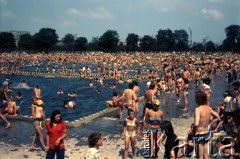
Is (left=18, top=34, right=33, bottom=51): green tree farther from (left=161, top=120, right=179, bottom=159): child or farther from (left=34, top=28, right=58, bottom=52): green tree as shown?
(left=161, top=120, right=179, bottom=159): child

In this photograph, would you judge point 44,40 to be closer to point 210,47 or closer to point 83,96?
point 210,47

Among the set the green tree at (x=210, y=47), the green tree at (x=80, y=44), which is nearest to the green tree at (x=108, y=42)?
the green tree at (x=80, y=44)

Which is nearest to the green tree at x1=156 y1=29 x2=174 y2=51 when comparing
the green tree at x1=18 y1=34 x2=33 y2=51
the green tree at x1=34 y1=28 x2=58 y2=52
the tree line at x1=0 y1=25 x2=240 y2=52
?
the tree line at x1=0 y1=25 x2=240 y2=52

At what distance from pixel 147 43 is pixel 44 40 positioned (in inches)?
1407

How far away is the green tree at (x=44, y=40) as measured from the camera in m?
112

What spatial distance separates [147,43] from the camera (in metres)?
112

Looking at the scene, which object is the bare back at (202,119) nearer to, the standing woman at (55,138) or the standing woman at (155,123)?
the standing woman at (155,123)

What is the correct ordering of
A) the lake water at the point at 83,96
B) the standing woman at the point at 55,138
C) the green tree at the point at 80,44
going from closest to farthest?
1. the standing woman at the point at 55,138
2. the lake water at the point at 83,96
3. the green tree at the point at 80,44

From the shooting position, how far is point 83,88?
3158 centimetres

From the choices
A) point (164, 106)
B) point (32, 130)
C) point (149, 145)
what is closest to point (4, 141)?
point (32, 130)

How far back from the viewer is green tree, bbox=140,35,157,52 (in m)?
110

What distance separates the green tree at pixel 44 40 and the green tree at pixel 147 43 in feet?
106

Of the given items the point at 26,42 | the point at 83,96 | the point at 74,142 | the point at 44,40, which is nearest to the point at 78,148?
the point at 74,142

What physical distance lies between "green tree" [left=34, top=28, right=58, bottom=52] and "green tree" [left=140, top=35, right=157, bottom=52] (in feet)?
A: 106
